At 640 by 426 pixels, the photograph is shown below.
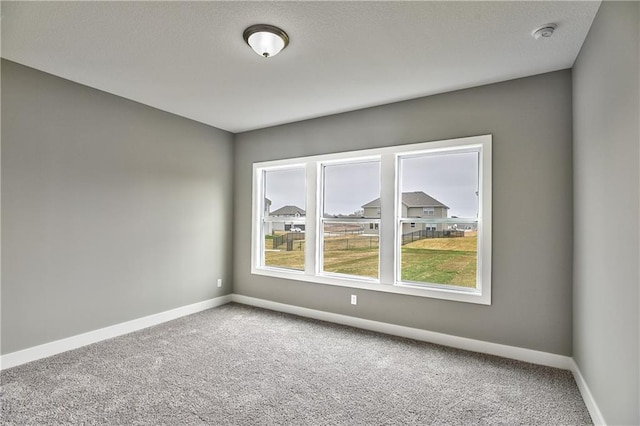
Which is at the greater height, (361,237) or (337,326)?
(361,237)

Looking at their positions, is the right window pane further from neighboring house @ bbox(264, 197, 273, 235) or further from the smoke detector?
neighboring house @ bbox(264, 197, 273, 235)

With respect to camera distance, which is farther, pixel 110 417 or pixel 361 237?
pixel 361 237

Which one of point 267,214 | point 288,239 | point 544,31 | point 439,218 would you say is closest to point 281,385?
point 439,218

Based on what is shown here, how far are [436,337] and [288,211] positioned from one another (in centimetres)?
251

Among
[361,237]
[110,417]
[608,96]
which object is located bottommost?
[110,417]

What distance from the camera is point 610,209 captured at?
1.92 m

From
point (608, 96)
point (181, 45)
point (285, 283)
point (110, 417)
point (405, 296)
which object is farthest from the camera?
point (285, 283)

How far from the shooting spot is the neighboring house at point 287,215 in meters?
4.61

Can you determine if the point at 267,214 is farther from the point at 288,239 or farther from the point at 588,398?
the point at 588,398

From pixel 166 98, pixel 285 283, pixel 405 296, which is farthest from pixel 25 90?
pixel 405 296

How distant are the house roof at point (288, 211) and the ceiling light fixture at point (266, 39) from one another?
2.46m

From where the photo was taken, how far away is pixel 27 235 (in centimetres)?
290

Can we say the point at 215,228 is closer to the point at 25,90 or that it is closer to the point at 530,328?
the point at 25,90

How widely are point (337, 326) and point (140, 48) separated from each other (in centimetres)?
339
